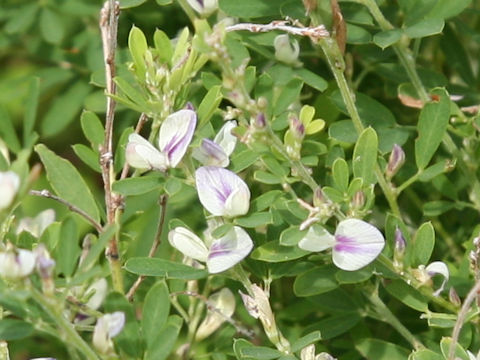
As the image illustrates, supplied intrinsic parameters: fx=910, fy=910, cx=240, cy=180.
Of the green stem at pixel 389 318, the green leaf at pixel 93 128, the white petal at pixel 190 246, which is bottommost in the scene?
the green stem at pixel 389 318

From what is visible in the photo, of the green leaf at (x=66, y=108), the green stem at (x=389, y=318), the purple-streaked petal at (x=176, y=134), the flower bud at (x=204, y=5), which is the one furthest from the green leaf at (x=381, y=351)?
the green leaf at (x=66, y=108)

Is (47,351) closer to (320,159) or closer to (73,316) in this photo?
(73,316)

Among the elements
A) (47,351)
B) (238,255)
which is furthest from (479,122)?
(47,351)

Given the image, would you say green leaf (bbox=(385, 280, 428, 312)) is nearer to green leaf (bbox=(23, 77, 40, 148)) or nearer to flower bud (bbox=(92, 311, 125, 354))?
flower bud (bbox=(92, 311, 125, 354))

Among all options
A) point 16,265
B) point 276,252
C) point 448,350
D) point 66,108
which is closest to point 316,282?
point 276,252

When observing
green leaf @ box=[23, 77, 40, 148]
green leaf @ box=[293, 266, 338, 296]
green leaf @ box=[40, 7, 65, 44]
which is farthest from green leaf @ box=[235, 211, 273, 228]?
green leaf @ box=[40, 7, 65, 44]

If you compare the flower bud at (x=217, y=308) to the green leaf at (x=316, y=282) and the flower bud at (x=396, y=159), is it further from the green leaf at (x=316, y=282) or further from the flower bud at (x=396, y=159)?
the flower bud at (x=396, y=159)
